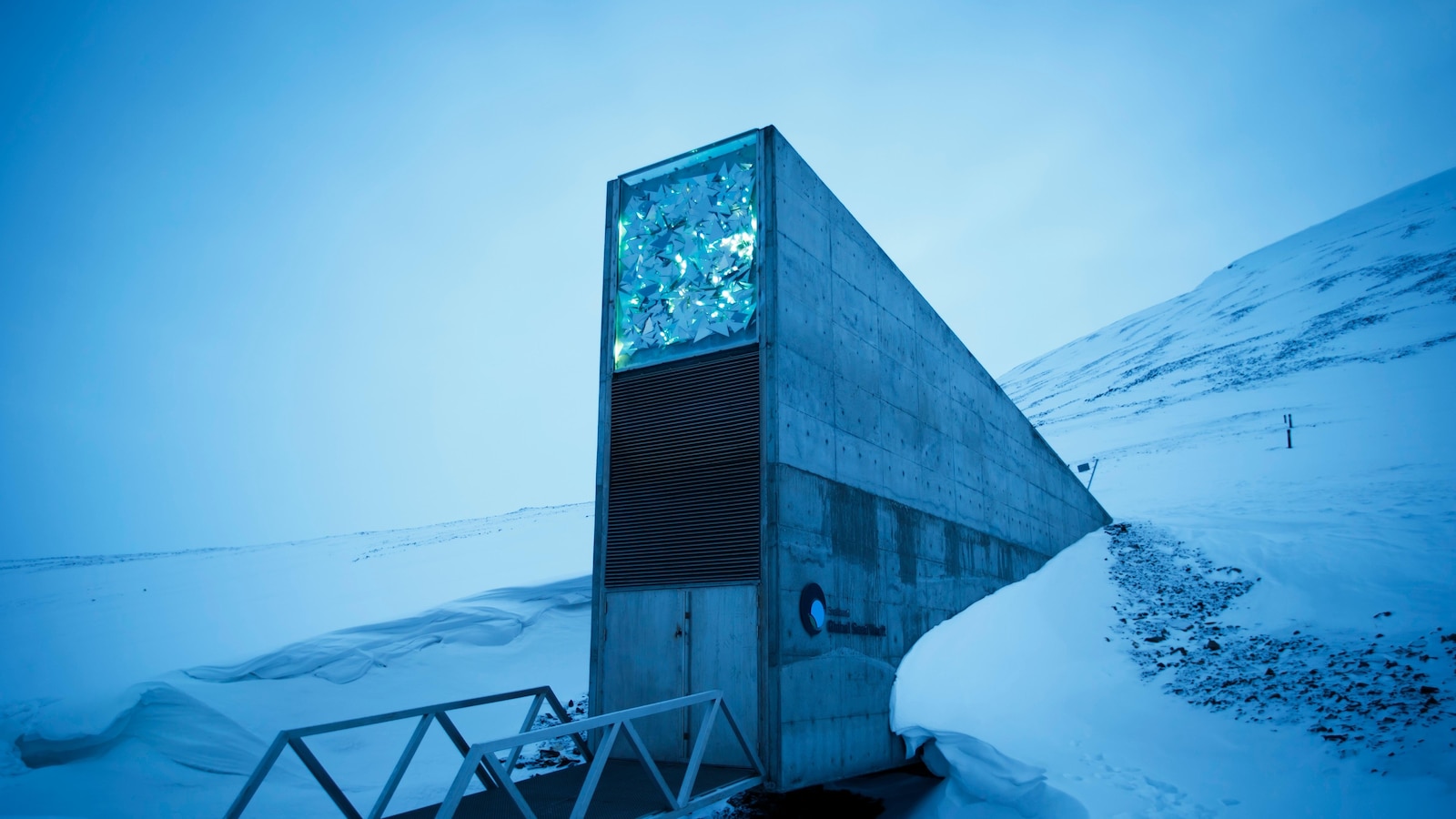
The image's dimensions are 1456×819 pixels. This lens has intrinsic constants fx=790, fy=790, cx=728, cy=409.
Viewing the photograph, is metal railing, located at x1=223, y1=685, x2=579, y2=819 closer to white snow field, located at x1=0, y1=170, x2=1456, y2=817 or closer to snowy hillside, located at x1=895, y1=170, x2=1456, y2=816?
white snow field, located at x1=0, y1=170, x2=1456, y2=817

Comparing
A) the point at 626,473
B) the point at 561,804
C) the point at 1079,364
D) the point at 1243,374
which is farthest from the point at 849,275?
the point at 1079,364

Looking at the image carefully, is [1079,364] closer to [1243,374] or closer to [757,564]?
[1243,374]

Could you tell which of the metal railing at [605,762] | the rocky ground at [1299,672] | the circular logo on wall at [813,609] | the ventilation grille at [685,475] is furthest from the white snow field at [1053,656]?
the ventilation grille at [685,475]

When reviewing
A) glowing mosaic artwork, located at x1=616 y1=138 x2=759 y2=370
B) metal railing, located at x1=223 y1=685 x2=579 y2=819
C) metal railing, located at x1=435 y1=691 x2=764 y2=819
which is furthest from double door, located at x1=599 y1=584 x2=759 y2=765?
glowing mosaic artwork, located at x1=616 y1=138 x2=759 y2=370

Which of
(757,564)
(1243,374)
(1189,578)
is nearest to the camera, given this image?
(757,564)

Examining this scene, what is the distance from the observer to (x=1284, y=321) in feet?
170

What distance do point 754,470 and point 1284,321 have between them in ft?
188

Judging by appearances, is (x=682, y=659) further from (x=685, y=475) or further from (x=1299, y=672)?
(x=1299, y=672)

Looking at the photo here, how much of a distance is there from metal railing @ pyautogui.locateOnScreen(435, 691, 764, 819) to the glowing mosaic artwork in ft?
13.5

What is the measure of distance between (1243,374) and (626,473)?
4459 centimetres

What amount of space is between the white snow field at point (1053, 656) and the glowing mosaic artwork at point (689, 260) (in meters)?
5.11

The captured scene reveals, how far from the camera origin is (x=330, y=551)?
35156 millimetres

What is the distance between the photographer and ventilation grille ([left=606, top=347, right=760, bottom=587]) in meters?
8.18

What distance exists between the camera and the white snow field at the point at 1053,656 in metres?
6.98
